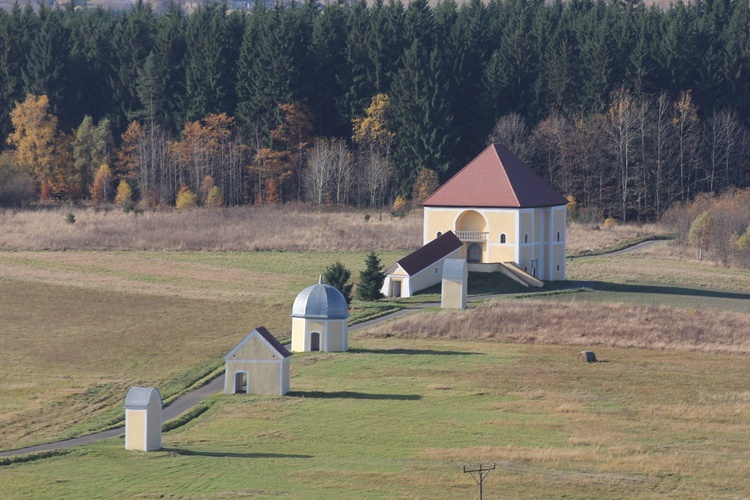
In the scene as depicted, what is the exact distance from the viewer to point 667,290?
85.0 metres

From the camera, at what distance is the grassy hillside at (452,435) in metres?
43.3

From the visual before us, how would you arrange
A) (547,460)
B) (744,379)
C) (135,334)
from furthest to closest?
(135,334) < (744,379) < (547,460)

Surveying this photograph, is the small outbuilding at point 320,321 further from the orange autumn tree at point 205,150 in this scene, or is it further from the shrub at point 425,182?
the orange autumn tree at point 205,150

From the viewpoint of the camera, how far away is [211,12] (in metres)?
153

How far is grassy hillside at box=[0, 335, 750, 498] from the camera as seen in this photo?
43.3 m

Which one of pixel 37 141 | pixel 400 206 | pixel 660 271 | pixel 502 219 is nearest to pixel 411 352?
pixel 502 219

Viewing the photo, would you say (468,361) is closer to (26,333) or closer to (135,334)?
(135,334)

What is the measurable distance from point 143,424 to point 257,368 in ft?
35.2

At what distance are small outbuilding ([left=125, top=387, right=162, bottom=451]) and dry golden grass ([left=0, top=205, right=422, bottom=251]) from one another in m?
52.2

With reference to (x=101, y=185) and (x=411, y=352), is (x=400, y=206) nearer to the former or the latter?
(x=101, y=185)

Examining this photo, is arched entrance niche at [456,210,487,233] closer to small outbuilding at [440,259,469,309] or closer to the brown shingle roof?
the brown shingle roof

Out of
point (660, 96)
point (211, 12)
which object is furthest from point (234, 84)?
point (660, 96)

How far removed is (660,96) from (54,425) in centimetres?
8716

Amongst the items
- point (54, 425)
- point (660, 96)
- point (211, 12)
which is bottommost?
point (54, 425)
